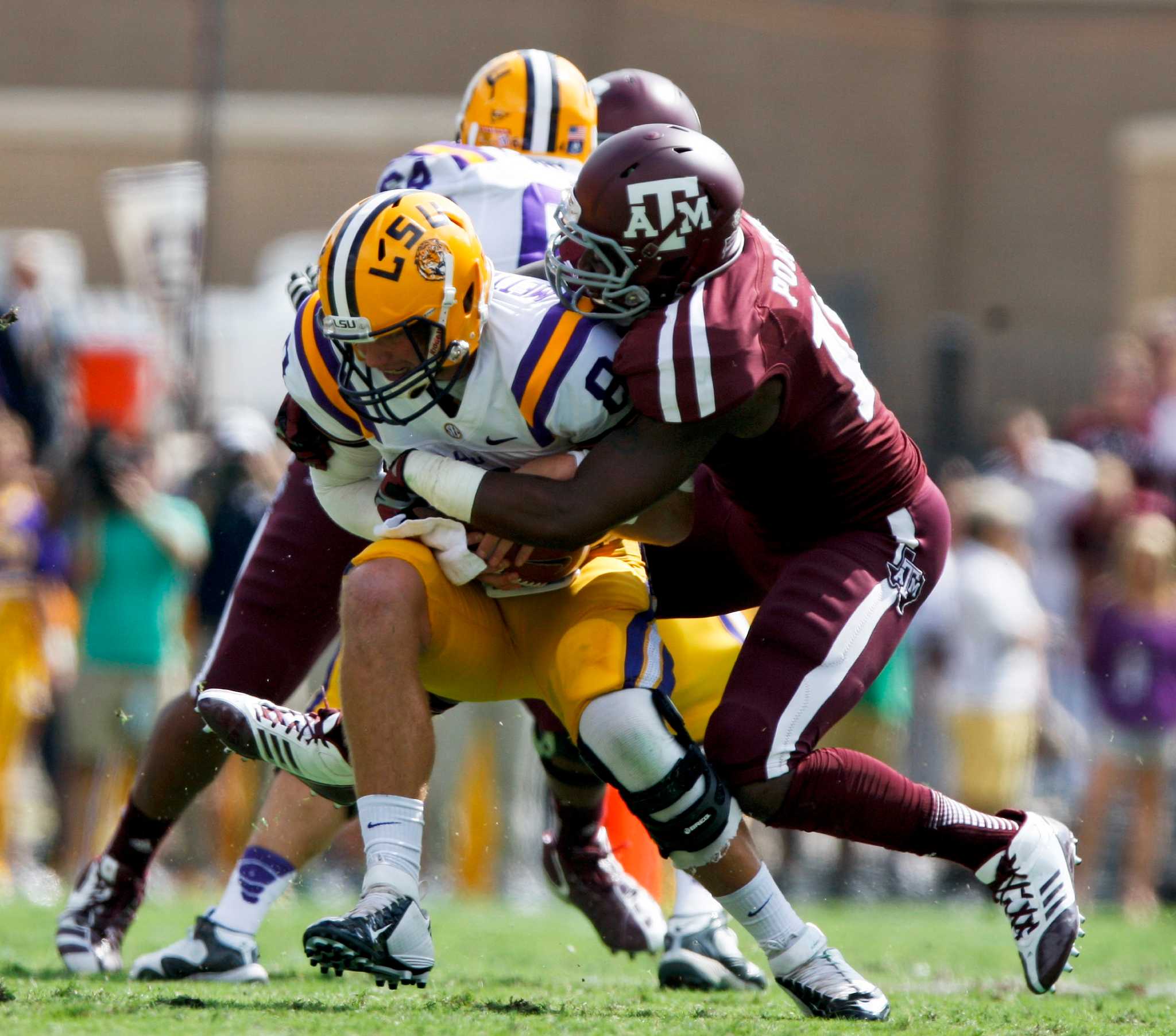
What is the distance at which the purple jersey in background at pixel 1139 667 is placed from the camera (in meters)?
7.20

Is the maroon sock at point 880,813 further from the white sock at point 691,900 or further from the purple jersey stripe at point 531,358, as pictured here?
the purple jersey stripe at point 531,358

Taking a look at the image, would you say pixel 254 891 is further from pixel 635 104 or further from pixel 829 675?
pixel 635 104

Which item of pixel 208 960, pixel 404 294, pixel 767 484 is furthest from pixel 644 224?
pixel 208 960

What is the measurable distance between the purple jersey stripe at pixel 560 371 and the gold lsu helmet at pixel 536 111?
1.14 metres

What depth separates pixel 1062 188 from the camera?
56.4 ft

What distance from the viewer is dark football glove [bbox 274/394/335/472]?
376 cm

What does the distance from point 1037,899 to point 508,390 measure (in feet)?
4.71

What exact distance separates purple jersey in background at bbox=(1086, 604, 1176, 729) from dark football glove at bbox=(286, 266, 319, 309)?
4175mm

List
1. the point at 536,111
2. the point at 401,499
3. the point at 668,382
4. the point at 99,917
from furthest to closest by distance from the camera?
the point at 536,111 → the point at 99,917 → the point at 401,499 → the point at 668,382

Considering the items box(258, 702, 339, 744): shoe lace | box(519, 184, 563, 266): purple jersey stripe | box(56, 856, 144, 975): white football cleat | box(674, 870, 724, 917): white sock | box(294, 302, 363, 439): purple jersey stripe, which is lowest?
box(56, 856, 144, 975): white football cleat

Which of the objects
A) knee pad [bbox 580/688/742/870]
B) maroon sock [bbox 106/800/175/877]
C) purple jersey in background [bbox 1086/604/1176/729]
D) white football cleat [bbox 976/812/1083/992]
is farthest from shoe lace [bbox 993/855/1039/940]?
purple jersey in background [bbox 1086/604/1176/729]

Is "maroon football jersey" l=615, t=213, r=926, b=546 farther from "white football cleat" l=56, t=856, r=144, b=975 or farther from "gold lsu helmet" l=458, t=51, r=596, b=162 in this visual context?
"white football cleat" l=56, t=856, r=144, b=975

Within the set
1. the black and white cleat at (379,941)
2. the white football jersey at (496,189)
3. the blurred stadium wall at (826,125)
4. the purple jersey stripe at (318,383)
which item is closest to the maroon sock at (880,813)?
the black and white cleat at (379,941)

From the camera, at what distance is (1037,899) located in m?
3.66
